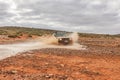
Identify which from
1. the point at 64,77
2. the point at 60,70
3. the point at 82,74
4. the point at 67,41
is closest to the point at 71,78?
the point at 64,77

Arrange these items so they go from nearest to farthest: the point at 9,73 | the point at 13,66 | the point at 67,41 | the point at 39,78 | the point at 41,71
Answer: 1. the point at 39,78
2. the point at 9,73
3. the point at 41,71
4. the point at 13,66
5. the point at 67,41

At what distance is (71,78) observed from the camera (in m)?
13.7

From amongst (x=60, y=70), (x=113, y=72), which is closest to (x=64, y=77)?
(x=60, y=70)

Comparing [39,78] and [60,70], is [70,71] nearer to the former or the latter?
[60,70]

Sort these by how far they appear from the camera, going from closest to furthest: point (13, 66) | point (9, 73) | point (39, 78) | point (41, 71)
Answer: point (39, 78) → point (9, 73) → point (41, 71) → point (13, 66)

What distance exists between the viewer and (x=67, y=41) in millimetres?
46094

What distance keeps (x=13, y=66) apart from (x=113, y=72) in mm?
6349

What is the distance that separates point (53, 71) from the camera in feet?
52.2

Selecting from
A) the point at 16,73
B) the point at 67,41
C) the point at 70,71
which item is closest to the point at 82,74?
the point at 70,71

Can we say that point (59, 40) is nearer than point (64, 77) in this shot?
No

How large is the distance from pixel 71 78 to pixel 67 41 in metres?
32.4

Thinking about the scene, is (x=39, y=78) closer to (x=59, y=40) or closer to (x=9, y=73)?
(x=9, y=73)

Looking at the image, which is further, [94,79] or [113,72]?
[113,72]

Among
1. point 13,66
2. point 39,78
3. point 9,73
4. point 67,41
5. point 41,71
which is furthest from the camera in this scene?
point 67,41
